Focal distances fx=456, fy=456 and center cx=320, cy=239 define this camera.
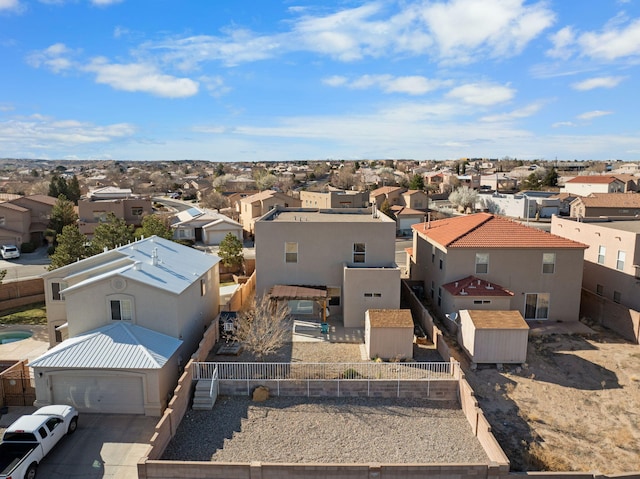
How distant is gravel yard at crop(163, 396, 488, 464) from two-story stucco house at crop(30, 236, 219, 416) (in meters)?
2.76

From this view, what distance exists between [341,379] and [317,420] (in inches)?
86.3

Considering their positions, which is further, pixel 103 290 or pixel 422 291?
pixel 422 291

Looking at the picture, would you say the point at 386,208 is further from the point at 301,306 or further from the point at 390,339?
the point at 390,339

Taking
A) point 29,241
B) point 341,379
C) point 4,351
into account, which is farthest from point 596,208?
point 29,241

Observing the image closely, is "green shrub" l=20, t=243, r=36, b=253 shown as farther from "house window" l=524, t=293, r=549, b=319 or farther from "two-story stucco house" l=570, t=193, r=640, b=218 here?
"two-story stucco house" l=570, t=193, r=640, b=218

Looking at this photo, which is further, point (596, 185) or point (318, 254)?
point (596, 185)

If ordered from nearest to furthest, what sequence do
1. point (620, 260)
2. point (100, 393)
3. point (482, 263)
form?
point (100, 393)
point (482, 263)
point (620, 260)

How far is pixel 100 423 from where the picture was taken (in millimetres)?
17844

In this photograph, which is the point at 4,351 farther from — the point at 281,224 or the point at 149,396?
the point at 281,224

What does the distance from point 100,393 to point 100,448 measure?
9.03ft

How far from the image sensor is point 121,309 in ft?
68.0

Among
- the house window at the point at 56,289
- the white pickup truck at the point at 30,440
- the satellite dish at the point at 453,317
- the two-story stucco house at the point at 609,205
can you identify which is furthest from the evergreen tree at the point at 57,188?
the two-story stucco house at the point at 609,205

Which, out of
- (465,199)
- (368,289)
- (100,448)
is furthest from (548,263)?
(465,199)

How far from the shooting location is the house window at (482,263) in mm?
27359
